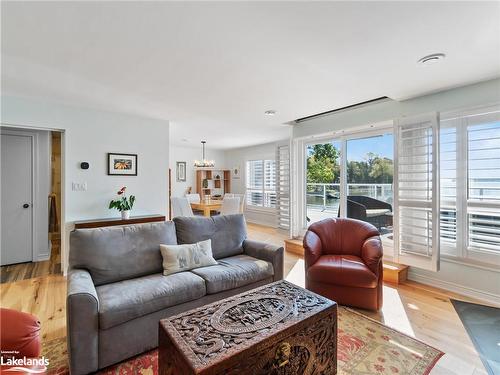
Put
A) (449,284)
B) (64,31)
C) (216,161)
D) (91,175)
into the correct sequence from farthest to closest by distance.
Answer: (216,161)
(91,175)
(449,284)
(64,31)

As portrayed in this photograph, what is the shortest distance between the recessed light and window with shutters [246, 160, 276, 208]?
5.01 m

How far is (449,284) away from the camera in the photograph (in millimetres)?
2996

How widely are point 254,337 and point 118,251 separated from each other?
1.51 m

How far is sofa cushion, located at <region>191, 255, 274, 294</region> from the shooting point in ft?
7.35

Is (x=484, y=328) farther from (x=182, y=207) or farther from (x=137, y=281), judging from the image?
(x=182, y=207)

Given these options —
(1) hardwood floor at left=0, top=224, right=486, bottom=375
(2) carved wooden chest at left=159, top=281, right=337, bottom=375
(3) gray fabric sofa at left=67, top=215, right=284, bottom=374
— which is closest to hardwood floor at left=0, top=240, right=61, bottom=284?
(1) hardwood floor at left=0, top=224, right=486, bottom=375

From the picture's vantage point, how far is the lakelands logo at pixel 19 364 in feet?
3.64

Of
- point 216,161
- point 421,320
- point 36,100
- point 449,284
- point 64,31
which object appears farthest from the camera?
point 216,161

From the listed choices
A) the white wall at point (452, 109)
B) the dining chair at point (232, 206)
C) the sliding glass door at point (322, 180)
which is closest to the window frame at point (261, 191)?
the dining chair at point (232, 206)

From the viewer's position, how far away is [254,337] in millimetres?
1336

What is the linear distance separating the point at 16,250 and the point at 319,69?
499 centimetres

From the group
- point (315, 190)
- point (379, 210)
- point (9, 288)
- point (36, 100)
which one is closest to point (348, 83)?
point (379, 210)

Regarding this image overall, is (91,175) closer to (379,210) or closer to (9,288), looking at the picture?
(9,288)

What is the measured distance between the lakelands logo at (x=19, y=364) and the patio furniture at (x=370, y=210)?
13.0 ft
